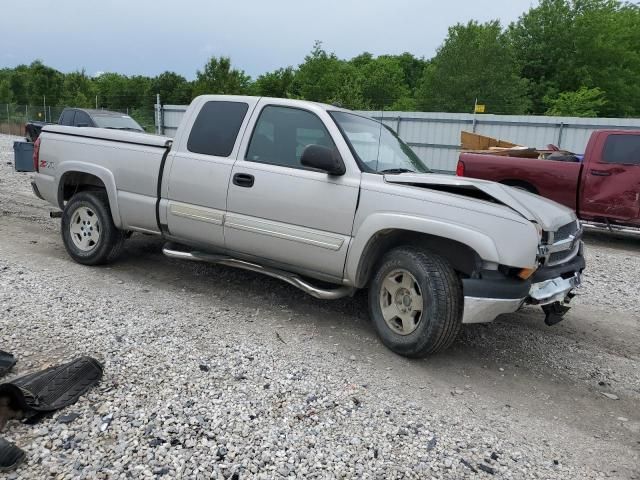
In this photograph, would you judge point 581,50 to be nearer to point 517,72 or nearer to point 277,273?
point 517,72

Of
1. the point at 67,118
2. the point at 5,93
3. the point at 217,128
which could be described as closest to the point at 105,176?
the point at 217,128

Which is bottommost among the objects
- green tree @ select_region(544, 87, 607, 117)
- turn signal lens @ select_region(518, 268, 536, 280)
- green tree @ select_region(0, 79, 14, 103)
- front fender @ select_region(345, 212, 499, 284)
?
turn signal lens @ select_region(518, 268, 536, 280)

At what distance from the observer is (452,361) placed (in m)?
4.07

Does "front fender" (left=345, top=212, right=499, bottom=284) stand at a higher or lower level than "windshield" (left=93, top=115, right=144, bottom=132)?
lower

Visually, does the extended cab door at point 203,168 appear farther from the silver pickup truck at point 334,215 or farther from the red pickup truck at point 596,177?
the red pickup truck at point 596,177

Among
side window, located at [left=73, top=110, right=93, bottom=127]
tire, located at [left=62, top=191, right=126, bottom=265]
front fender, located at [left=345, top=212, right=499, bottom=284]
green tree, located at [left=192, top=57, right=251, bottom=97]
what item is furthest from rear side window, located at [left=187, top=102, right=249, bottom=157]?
green tree, located at [left=192, top=57, right=251, bottom=97]

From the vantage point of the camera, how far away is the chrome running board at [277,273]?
14.2ft

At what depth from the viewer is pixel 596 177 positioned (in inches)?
351

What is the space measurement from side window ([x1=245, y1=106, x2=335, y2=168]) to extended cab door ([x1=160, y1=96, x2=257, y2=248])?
0.64ft

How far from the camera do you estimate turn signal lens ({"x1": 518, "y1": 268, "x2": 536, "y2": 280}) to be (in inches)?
141

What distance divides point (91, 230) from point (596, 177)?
313 inches

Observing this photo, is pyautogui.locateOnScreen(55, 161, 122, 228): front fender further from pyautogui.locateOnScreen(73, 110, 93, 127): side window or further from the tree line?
the tree line

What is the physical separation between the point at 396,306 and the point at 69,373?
233 cm

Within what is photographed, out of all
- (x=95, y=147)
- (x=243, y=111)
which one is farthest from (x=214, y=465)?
(x=95, y=147)
